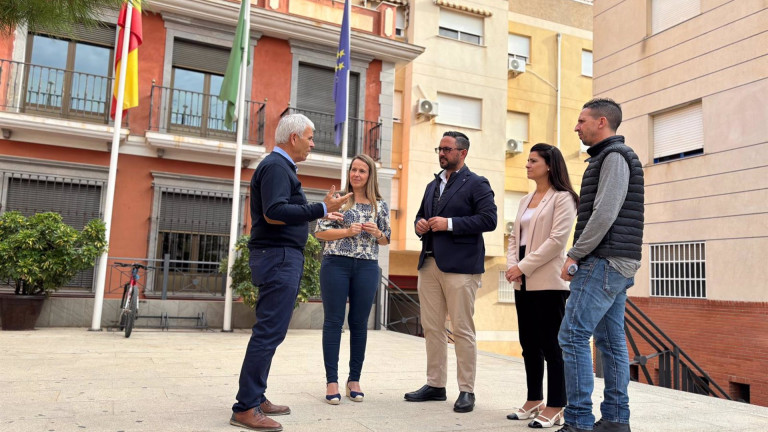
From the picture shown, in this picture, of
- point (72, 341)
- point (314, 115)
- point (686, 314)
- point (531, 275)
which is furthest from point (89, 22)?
point (686, 314)

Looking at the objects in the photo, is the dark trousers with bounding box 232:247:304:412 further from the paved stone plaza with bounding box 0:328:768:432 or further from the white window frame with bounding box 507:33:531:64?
the white window frame with bounding box 507:33:531:64

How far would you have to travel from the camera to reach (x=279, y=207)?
3.43 metres

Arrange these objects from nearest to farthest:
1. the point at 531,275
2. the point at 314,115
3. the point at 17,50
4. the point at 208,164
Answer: the point at 531,275, the point at 17,50, the point at 208,164, the point at 314,115

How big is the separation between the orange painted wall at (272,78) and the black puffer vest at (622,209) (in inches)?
418

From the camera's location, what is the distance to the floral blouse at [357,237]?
4348mm

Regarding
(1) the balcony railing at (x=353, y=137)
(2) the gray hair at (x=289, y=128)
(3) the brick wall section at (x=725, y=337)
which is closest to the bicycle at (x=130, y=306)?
(1) the balcony railing at (x=353, y=137)

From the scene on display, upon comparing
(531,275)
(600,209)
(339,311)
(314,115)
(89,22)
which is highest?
(314,115)

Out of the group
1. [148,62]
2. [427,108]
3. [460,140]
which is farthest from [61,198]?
[427,108]

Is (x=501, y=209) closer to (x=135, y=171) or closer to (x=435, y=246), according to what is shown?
(x=135, y=171)

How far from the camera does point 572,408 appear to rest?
336cm

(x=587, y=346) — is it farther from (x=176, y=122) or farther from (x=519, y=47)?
(x=519, y=47)

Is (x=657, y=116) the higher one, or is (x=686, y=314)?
(x=657, y=116)

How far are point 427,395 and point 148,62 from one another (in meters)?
10.7

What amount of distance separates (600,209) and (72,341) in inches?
285
